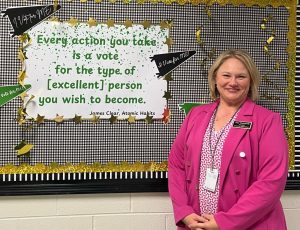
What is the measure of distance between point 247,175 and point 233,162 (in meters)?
0.07

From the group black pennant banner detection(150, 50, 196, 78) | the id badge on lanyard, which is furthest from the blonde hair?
the id badge on lanyard

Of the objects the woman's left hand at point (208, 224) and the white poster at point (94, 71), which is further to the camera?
the white poster at point (94, 71)

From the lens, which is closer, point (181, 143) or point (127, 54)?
point (181, 143)

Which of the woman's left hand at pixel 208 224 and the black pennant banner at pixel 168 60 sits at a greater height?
the black pennant banner at pixel 168 60

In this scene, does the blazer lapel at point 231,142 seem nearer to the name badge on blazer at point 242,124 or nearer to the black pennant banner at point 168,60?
the name badge on blazer at point 242,124

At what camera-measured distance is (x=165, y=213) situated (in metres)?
2.06

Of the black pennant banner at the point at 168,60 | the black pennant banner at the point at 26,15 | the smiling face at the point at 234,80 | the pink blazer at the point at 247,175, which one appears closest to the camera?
the pink blazer at the point at 247,175

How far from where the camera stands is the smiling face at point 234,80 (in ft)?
5.65

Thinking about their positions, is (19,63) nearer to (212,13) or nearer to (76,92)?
(76,92)

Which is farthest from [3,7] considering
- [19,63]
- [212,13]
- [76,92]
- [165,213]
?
[165,213]

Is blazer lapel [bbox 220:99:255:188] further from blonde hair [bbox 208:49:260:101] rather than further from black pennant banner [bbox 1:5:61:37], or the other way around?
black pennant banner [bbox 1:5:61:37]

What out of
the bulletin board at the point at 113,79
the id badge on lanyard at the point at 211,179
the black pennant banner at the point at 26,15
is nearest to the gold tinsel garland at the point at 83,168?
the bulletin board at the point at 113,79

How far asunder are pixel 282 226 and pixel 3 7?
1477 mm

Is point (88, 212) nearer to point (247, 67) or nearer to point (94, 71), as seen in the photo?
point (94, 71)
